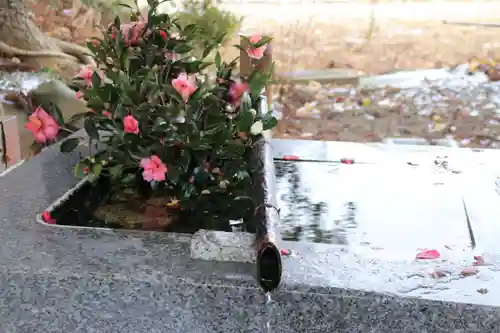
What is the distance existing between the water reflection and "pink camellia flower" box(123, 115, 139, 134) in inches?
15.3

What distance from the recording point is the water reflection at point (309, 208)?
115 centimetres

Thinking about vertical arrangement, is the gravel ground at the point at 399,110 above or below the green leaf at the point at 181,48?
below

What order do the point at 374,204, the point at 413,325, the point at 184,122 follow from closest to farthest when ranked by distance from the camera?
1. the point at 413,325
2. the point at 184,122
3. the point at 374,204

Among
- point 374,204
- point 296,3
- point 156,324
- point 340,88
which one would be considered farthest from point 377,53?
point 156,324

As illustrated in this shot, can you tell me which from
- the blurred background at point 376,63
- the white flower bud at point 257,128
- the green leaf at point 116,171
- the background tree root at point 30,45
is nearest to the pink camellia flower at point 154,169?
the green leaf at point 116,171

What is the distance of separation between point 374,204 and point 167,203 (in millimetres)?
519

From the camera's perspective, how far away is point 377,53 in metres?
3.79

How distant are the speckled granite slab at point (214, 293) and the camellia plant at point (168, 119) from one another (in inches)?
7.4

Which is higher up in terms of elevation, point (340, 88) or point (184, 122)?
point (184, 122)

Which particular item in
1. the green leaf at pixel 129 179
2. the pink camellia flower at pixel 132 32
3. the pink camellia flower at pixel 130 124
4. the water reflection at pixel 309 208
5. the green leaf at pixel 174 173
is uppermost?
the pink camellia flower at pixel 132 32

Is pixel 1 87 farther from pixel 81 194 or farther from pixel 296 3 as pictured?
pixel 81 194

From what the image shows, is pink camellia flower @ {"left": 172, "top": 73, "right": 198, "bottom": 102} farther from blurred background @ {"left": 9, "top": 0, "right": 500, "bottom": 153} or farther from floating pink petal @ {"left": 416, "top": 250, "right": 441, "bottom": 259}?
blurred background @ {"left": 9, "top": 0, "right": 500, "bottom": 153}

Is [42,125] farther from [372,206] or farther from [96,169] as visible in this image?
[372,206]

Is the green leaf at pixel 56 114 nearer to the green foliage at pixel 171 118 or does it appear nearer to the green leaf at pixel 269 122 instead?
the green foliage at pixel 171 118
